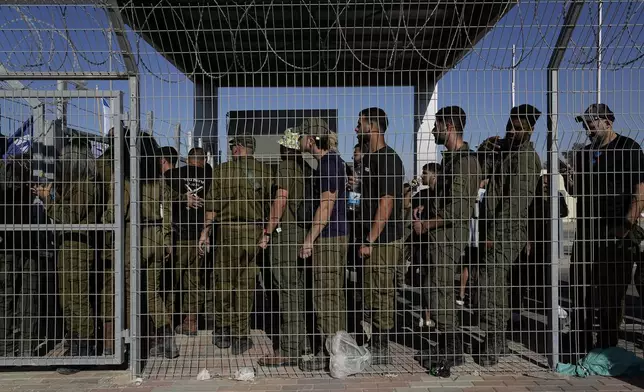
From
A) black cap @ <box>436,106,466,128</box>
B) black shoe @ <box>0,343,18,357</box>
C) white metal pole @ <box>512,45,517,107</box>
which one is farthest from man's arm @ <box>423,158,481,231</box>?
black shoe @ <box>0,343,18,357</box>

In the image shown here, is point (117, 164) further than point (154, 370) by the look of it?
No

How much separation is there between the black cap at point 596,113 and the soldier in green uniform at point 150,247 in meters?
3.52

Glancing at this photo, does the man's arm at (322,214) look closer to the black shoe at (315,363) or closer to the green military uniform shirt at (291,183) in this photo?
the green military uniform shirt at (291,183)

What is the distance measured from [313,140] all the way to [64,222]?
84.8 inches

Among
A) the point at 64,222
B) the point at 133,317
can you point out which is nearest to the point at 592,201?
the point at 133,317

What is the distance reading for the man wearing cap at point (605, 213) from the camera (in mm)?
4414

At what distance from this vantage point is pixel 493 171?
14.8 ft

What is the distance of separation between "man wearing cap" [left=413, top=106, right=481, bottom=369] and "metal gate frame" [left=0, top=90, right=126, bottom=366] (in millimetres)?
2531

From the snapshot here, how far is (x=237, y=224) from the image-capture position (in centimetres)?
461

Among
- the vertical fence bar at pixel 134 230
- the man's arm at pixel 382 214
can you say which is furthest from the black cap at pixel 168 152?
the man's arm at pixel 382 214

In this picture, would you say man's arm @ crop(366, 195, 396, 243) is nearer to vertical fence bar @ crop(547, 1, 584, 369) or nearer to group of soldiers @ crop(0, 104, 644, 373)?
group of soldiers @ crop(0, 104, 644, 373)

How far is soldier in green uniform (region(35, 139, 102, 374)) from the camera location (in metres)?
4.39

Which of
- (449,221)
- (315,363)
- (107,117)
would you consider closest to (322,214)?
(449,221)

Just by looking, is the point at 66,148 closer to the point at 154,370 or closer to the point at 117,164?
the point at 117,164
